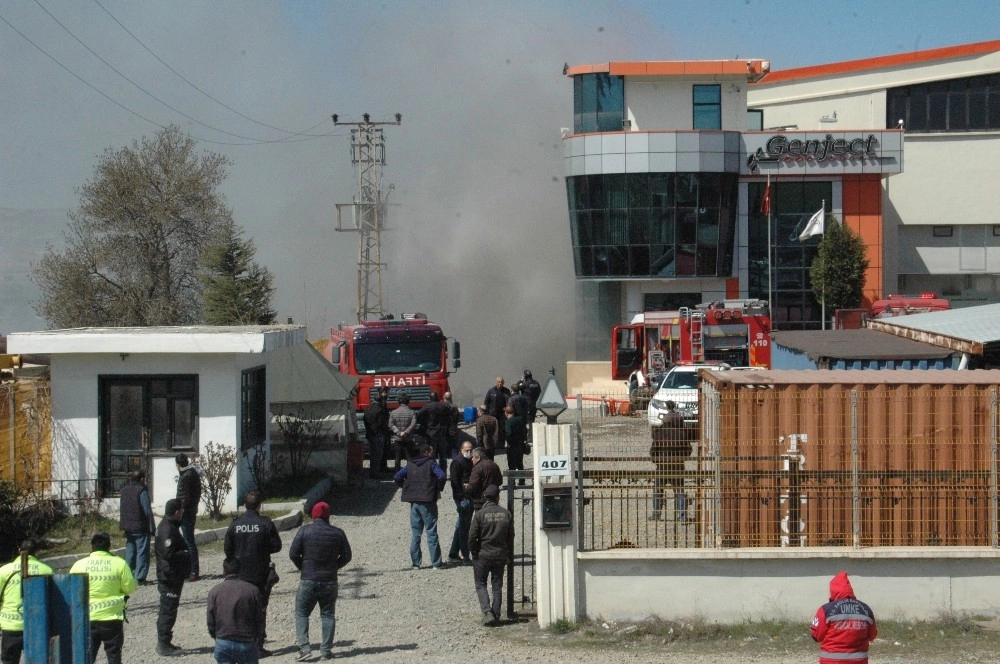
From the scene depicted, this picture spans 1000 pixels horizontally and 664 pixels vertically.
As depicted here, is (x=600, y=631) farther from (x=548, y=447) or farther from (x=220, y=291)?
(x=220, y=291)

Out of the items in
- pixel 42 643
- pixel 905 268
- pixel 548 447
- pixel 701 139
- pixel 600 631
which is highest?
pixel 701 139

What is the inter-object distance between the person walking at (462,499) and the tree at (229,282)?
110ft

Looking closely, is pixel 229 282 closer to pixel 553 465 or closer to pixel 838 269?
pixel 838 269

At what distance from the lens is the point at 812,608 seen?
36.7 ft

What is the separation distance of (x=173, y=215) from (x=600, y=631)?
125 ft

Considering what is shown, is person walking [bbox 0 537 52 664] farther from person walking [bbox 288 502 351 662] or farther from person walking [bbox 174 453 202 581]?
person walking [bbox 174 453 202 581]

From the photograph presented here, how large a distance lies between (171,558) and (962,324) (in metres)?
14.0

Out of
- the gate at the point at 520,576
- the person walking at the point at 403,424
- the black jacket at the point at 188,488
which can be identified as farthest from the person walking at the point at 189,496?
the person walking at the point at 403,424

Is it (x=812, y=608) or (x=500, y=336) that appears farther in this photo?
(x=500, y=336)

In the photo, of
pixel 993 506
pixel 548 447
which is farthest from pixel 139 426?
pixel 993 506

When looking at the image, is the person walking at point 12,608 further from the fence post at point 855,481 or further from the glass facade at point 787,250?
the glass facade at point 787,250

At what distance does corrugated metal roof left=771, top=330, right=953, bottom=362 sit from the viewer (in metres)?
18.4

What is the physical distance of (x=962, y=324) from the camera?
19.6 m

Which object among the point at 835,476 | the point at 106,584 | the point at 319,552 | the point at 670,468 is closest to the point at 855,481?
the point at 835,476
